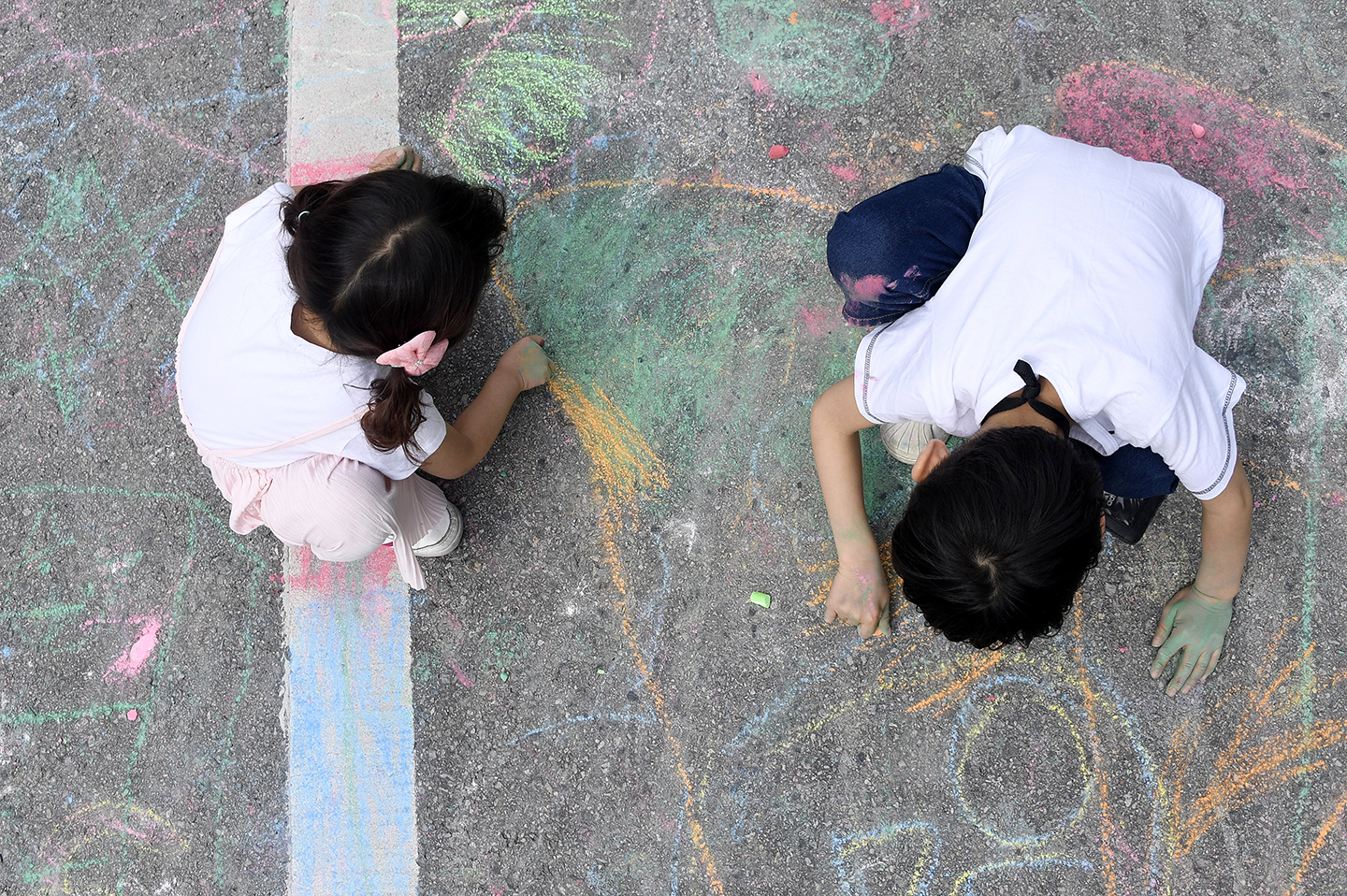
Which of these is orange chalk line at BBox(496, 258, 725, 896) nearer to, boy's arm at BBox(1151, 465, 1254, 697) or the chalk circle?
the chalk circle

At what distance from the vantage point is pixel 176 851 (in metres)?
1.82

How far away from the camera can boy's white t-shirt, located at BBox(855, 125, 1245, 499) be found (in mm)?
1269

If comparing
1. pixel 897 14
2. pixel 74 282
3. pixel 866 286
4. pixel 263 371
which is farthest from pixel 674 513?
pixel 74 282

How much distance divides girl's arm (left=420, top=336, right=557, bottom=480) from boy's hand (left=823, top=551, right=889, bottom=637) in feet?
2.64

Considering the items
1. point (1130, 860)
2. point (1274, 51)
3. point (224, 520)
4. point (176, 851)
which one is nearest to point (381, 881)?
point (176, 851)

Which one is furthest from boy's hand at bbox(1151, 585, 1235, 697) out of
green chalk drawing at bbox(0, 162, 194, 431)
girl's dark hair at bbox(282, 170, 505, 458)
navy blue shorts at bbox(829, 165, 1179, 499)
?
green chalk drawing at bbox(0, 162, 194, 431)

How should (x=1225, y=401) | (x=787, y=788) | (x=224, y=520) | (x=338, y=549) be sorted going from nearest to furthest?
1. (x=1225, y=401)
2. (x=338, y=549)
3. (x=787, y=788)
4. (x=224, y=520)

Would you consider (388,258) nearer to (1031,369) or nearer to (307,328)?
(307,328)

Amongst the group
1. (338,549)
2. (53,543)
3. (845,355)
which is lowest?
(53,543)

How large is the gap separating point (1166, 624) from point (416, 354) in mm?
1612

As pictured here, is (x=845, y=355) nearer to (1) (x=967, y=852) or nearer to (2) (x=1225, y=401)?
(2) (x=1225, y=401)

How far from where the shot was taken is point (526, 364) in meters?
1.83

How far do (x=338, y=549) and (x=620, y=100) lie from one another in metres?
1.22

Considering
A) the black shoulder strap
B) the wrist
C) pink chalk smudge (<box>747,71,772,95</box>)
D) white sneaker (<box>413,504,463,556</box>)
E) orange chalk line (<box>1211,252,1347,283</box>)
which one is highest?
pink chalk smudge (<box>747,71,772,95</box>)
